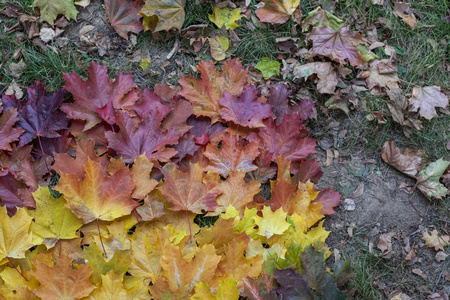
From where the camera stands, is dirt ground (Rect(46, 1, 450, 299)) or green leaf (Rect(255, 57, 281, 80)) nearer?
dirt ground (Rect(46, 1, 450, 299))

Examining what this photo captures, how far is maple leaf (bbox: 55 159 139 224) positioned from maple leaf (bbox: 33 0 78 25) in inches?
44.4

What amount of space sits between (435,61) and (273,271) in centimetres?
179

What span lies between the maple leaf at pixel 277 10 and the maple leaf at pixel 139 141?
A: 1023mm

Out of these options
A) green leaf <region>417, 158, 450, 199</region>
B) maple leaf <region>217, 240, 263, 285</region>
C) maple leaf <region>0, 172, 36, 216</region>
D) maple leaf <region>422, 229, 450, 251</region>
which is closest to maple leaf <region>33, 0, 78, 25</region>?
maple leaf <region>0, 172, 36, 216</region>

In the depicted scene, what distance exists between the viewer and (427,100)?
235cm

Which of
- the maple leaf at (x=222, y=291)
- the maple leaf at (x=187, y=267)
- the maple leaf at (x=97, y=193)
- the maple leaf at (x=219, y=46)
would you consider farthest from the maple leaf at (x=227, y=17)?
the maple leaf at (x=222, y=291)

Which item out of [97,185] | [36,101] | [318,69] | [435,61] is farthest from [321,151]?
[36,101]

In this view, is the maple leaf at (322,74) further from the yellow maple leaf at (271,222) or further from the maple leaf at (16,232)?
the maple leaf at (16,232)

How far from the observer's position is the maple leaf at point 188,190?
1.92 meters

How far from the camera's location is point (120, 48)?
2412mm

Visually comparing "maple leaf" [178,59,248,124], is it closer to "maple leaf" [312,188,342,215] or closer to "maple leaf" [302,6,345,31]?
"maple leaf" [302,6,345,31]

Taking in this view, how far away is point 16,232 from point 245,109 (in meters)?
1.34

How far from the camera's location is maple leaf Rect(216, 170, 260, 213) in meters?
1.99

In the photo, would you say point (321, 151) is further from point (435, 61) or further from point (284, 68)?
point (435, 61)
